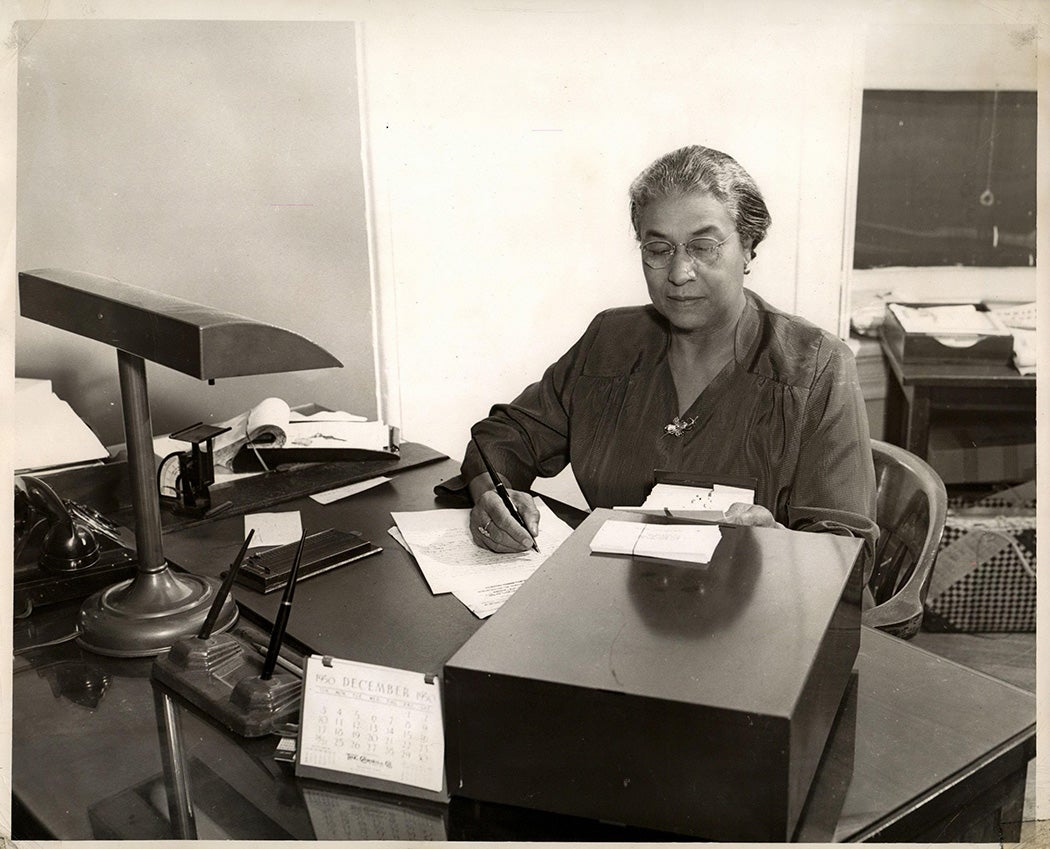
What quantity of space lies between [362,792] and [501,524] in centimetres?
68

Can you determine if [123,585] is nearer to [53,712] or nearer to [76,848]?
[53,712]

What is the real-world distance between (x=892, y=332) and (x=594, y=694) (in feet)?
4.15

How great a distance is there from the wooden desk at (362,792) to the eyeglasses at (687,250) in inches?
32.6

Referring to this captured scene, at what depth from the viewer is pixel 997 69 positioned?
1.52m

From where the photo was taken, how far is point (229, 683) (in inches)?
51.4

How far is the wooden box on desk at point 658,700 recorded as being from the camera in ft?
3.07

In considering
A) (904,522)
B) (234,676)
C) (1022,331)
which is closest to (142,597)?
(234,676)

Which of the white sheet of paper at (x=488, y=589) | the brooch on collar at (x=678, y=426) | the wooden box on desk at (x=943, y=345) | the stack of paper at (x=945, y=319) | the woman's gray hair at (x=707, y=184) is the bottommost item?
the white sheet of paper at (x=488, y=589)

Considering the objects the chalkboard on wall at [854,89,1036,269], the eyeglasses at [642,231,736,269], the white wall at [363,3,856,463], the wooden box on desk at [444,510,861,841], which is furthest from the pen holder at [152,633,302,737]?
A: the chalkboard on wall at [854,89,1036,269]

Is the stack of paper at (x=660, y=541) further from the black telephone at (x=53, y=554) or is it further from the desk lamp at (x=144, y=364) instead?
the black telephone at (x=53, y=554)

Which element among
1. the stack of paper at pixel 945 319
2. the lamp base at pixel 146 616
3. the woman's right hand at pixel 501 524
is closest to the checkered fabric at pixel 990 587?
the stack of paper at pixel 945 319

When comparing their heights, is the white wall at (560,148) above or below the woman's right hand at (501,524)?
above

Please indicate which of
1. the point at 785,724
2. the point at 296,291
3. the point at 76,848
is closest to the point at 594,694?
the point at 785,724

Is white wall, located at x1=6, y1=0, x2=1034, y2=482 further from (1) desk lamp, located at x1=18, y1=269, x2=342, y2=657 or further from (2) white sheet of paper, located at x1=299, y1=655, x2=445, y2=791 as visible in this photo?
(2) white sheet of paper, located at x1=299, y1=655, x2=445, y2=791
